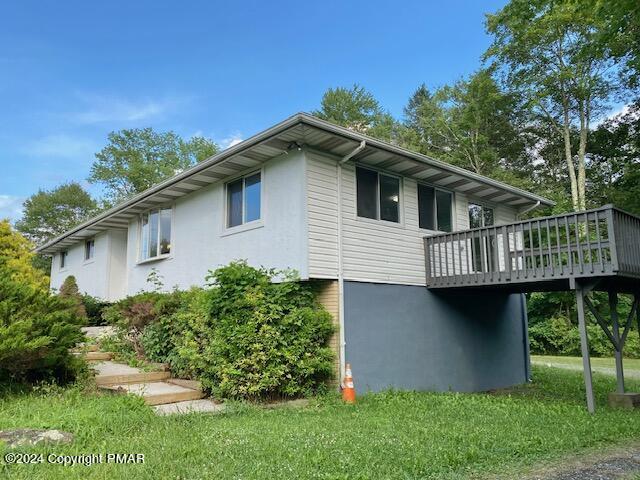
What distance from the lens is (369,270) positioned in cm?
897

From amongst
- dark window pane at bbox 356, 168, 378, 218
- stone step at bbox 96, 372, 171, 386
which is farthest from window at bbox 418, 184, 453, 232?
stone step at bbox 96, 372, 171, 386

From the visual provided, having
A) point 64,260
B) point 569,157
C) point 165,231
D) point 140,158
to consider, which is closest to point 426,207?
point 165,231

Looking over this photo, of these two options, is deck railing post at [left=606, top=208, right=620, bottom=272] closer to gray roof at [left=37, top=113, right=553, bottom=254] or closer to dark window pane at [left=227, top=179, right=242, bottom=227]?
gray roof at [left=37, top=113, right=553, bottom=254]

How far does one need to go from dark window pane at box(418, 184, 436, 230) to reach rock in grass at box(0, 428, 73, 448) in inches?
310

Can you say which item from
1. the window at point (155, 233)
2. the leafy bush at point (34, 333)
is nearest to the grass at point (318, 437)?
the leafy bush at point (34, 333)

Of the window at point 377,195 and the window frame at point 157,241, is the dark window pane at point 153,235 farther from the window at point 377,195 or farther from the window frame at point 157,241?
the window at point 377,195

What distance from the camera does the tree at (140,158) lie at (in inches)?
1399

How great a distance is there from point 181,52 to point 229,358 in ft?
41.5

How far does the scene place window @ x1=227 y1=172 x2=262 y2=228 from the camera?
9562mm

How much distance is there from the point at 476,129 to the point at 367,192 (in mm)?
20239

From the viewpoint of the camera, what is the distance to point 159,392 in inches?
289

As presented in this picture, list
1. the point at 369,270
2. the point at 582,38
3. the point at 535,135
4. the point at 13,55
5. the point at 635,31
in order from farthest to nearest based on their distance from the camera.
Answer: the point at 535,135 < the point at 582,38 < the point at 635,31 < the point at 13,55 < the point at 369,270

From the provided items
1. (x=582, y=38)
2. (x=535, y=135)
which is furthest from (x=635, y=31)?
(x=535, y=135)

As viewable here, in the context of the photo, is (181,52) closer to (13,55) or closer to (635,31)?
(13,55)
